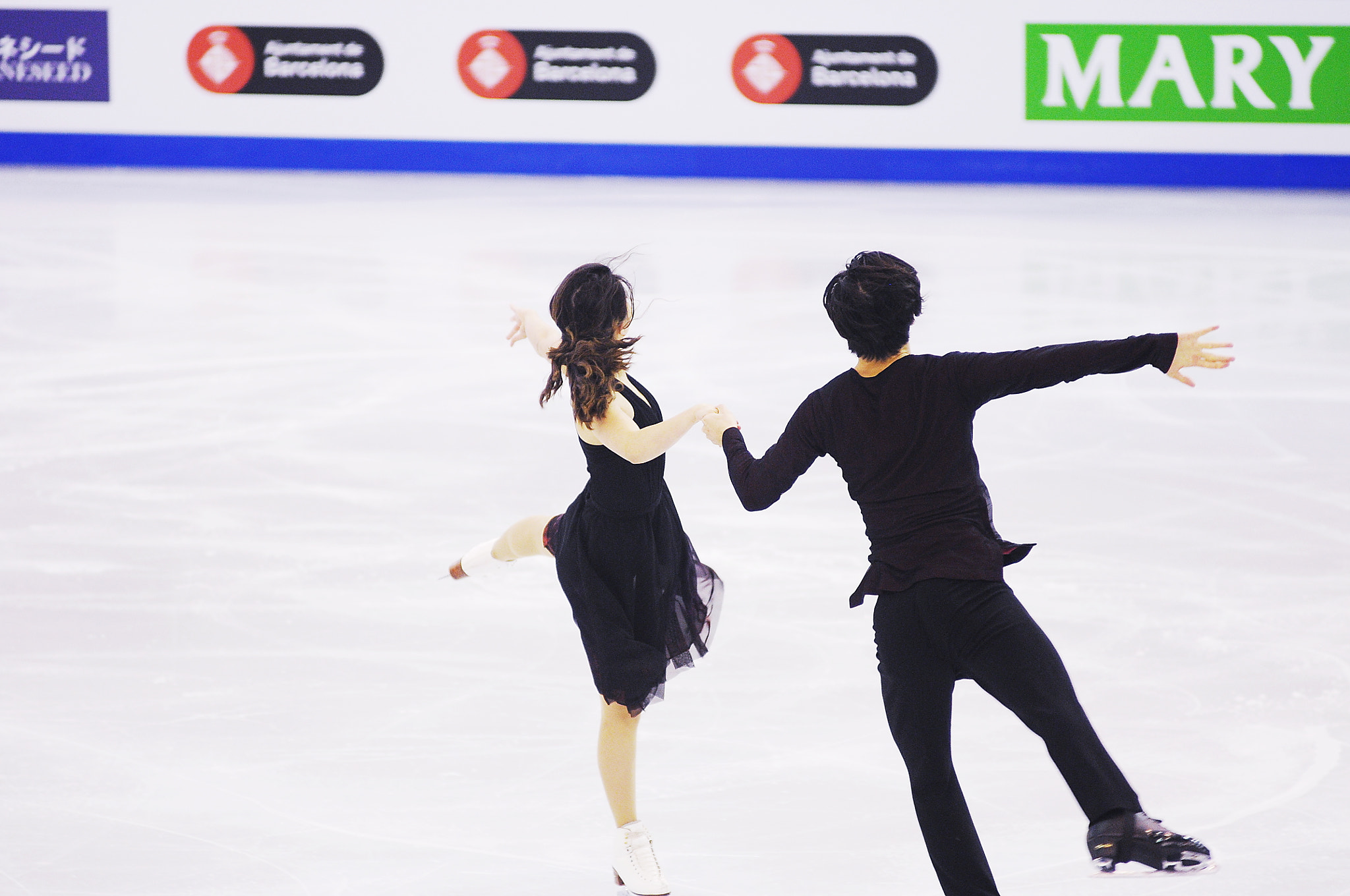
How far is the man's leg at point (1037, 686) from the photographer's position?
6.48 feet

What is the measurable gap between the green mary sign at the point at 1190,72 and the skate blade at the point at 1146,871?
11.1 m

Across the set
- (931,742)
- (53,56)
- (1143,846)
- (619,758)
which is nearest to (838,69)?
(53,56)

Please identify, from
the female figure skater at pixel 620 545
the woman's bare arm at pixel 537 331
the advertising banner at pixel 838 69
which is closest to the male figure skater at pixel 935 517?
the female figure skater at pixel 620 545

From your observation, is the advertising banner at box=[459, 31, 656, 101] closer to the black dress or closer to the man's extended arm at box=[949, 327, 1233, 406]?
the black dress

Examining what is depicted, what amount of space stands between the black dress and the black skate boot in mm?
718

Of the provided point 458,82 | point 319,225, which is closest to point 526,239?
point 319,225

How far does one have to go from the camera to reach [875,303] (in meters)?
2.06

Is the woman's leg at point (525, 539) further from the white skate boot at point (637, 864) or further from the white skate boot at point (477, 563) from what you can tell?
the white skate boot at point (637, 864)

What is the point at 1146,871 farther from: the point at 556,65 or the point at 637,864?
the point at 556,65

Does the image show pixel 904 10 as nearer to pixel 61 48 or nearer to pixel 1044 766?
pixel 61 48

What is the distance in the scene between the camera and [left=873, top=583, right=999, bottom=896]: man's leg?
2.07m

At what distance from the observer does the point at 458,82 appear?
13586 mm

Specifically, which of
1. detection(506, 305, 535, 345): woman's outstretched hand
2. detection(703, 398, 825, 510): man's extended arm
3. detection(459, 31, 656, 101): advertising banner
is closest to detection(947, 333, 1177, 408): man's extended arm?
detection(703, 398, 825, 510): man's extended arm

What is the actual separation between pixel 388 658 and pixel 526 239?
6.28 m
